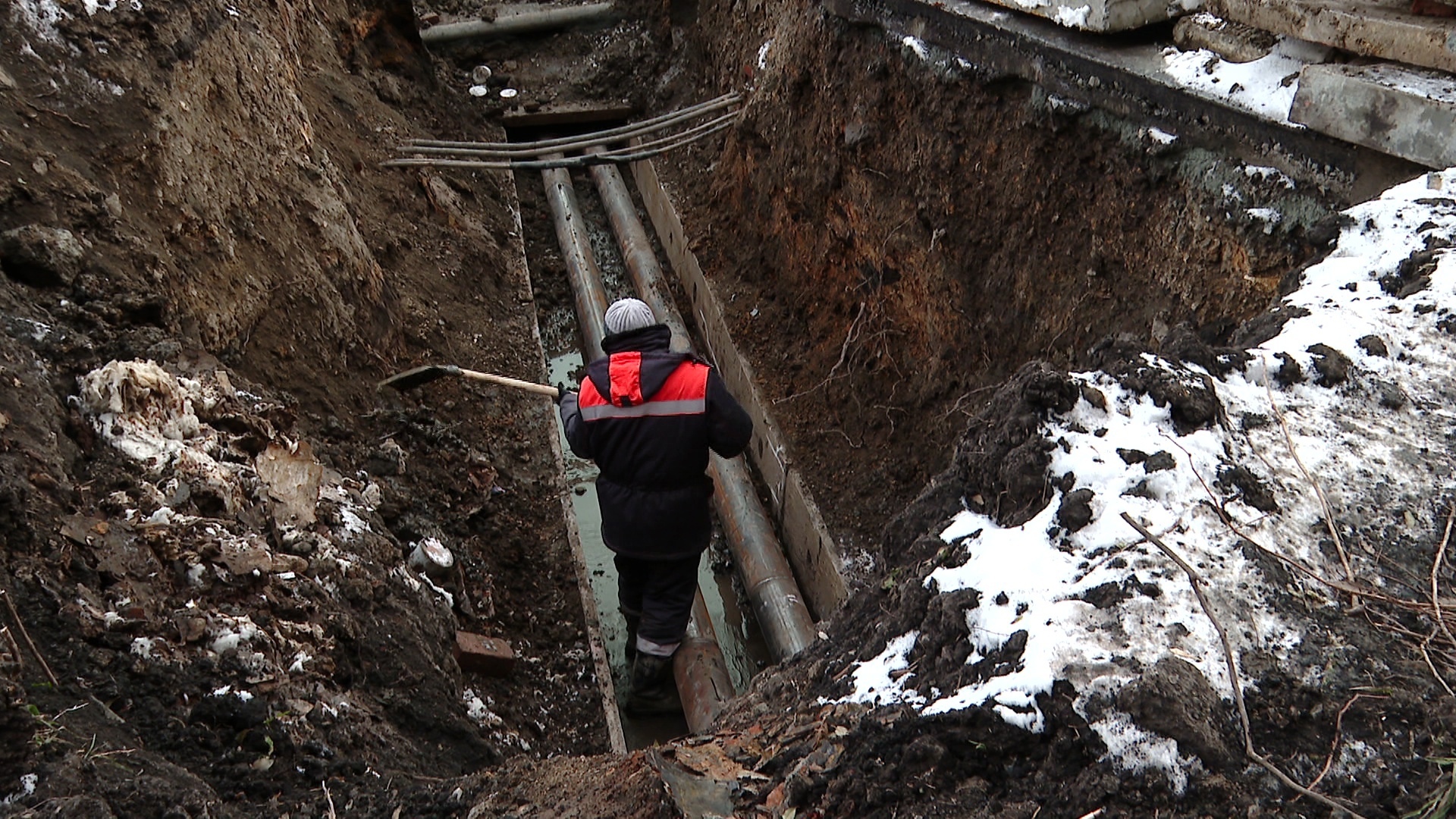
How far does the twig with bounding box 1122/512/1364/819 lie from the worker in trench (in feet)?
6.53

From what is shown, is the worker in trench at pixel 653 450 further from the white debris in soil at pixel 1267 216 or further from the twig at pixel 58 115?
the twig at pixel 58 115

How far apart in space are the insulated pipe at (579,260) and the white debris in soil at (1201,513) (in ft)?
13.3

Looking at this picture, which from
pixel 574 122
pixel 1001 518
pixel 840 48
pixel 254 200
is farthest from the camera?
pixel 574 122

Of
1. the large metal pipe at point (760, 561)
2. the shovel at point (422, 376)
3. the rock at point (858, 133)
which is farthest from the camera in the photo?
the rock at point (858, 133)

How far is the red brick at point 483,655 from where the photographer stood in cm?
384

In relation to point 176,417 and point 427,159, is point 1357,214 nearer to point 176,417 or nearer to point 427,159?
point 176,417

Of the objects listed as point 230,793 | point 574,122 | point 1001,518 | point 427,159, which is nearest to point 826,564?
point 1001,518

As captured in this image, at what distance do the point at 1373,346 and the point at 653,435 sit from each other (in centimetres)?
237

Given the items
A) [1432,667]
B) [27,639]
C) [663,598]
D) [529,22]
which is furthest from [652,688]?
[529,22]

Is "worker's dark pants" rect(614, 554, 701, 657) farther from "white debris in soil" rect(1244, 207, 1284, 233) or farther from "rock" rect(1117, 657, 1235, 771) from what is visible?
"rock" rect(1117, 657, 1235, 771)

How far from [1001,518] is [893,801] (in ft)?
2.45

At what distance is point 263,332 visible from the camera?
4.27 m

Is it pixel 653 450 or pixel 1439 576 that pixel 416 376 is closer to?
pixel 653 450

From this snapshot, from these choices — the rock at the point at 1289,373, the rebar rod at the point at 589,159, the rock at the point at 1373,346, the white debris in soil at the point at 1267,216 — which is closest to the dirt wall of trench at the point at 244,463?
the rebar rod at the point at 589,159
